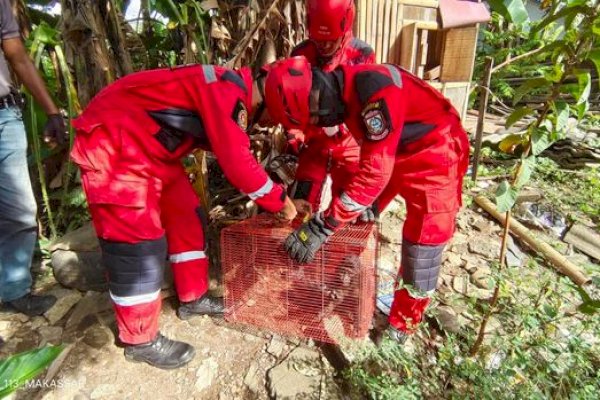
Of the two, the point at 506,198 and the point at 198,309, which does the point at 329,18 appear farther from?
the point at 198,309

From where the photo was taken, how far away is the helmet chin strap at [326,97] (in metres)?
1.80

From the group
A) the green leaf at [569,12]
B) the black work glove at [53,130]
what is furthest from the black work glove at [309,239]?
the black work glove at [53,130]

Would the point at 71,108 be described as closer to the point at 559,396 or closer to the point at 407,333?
the point at 407,333

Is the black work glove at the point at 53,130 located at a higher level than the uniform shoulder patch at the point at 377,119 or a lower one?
lower

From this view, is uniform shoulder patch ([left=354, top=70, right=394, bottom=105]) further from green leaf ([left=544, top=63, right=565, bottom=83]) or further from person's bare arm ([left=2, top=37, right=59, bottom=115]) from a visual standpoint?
person's bare arm ([left=2, top=37, right=59, bottom=115])

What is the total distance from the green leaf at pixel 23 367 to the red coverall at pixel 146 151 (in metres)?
1.04

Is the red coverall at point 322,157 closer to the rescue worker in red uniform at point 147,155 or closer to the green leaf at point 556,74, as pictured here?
the rescue worker in red uniform at point 147,155

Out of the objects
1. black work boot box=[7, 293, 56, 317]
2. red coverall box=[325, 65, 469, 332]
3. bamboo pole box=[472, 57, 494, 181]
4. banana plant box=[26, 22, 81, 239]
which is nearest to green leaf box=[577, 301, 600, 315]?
red coverall box=[325, 65, 469, 332]

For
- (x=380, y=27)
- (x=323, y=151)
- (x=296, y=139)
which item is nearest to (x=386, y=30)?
(x=380, y=27)

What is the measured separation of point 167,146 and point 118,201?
1.16ft

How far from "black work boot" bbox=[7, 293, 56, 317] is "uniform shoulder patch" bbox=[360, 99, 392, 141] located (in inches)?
92.0

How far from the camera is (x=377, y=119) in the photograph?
175 cm

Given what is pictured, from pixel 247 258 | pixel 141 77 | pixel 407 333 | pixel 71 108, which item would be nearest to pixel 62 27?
pixel 71 108

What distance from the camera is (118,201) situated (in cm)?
183
